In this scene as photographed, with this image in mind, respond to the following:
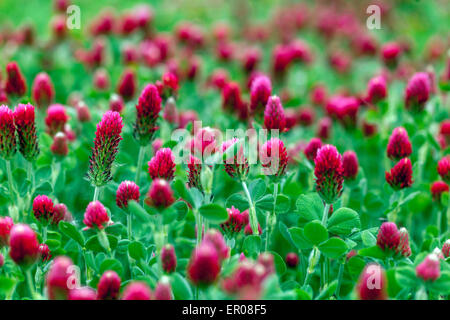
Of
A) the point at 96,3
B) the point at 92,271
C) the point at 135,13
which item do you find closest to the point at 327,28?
the point at 135,13

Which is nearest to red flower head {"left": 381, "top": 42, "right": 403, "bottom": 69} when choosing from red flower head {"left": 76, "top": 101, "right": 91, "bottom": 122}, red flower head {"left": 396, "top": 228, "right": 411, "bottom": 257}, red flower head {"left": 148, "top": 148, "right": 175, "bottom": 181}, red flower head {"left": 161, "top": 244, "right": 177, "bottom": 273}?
red flower head {"left": 76, "top": 101, "right": 91, "bottom": 122}

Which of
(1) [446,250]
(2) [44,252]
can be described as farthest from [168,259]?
(1) [446,250]

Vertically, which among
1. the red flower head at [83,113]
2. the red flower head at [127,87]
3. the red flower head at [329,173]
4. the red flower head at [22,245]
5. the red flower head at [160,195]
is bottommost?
the red flower head at [22,245]

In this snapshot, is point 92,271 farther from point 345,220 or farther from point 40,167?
point 345,220

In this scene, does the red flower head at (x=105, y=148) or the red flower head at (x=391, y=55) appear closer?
the red flower head at (x=105, y=148)

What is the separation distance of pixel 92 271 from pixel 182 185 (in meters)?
0.44

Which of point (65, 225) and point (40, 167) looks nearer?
point (65, 225)

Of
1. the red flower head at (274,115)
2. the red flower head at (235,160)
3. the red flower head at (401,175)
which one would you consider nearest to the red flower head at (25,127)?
the red flower head at (235,160)

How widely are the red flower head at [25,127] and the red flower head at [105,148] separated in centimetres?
25

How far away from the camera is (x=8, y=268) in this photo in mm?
1586

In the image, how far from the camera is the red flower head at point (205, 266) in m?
1.24

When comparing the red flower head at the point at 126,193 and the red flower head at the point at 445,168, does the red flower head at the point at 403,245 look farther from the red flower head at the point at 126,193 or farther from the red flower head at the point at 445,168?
the red flower head at the point at 126,193

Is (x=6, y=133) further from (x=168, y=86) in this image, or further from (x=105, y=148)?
(x=168, y=86)

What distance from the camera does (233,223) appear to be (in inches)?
69.6
